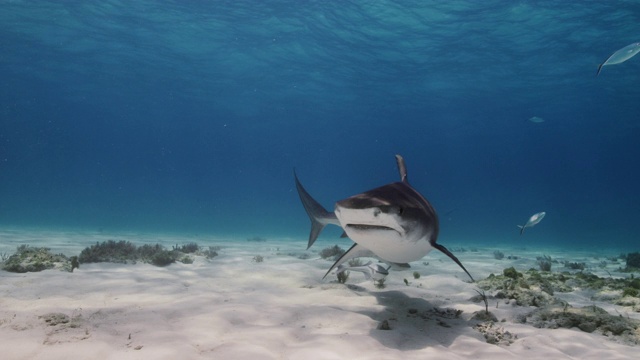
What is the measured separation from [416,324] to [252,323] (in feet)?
6.25

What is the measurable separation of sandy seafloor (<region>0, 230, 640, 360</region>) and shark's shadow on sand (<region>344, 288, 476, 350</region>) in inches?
0.5

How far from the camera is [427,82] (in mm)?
36562

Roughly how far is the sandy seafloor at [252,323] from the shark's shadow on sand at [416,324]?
13mm

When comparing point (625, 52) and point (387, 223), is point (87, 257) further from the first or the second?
point (625, 52)

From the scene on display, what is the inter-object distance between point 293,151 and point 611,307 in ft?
366

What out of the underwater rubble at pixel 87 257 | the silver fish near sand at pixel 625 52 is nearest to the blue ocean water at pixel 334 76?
the silver fish near sand at pixel 625 52

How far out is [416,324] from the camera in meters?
4.02

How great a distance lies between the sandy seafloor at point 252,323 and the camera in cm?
303

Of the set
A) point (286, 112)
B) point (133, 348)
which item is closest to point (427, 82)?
point (286, 112)

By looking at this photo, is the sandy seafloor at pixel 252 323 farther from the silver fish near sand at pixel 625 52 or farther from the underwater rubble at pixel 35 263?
the silver fish near sand at pixel 625 52

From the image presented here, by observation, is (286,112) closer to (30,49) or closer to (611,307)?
(30,49)

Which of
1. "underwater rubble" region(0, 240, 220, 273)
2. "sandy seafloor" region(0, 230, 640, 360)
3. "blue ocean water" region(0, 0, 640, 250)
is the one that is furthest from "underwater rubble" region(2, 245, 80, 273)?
"blue ocean water" region(0, 0, 640, 250)

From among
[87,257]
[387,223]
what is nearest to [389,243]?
[387,223]

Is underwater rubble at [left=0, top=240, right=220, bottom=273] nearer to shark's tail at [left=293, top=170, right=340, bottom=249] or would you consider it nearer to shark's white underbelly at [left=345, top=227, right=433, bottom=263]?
shark's tail at [left=293, top=170, right=340, bottom=249]
